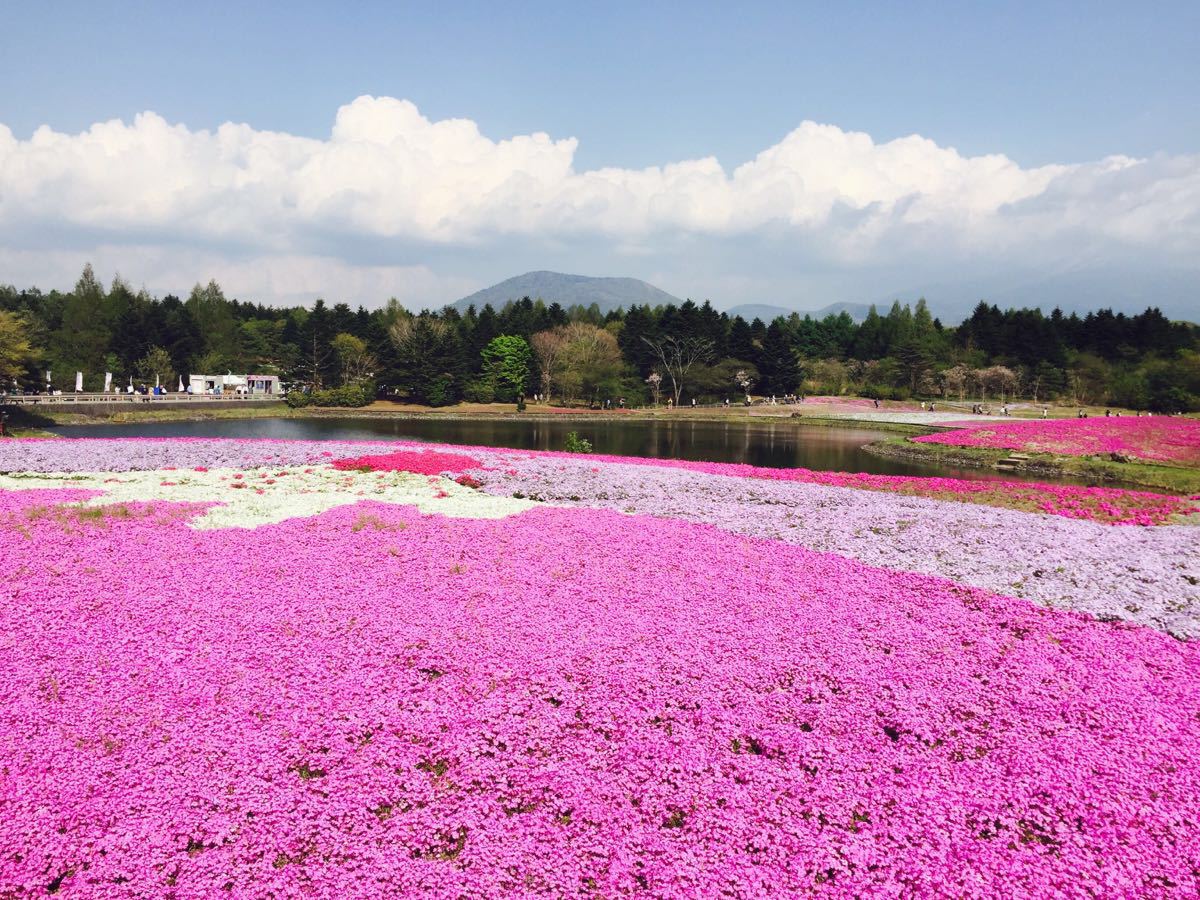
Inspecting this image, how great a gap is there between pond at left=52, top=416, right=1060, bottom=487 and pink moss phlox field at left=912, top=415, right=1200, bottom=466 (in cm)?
840

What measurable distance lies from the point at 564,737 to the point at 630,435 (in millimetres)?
48162

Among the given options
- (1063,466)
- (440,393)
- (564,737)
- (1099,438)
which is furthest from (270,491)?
(440,393)

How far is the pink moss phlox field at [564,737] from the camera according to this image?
16.9 feet

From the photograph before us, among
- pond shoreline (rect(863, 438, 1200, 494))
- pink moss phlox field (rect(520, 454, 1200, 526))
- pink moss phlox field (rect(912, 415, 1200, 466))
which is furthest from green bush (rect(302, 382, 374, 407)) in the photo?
pink moss phlox field (rect(912, 415, 1200, 466))

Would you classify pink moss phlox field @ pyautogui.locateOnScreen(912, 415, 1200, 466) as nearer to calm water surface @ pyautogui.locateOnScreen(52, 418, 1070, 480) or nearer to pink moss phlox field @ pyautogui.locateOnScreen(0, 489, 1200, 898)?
calm water surface @ pyautogui.locateOnScreen(52, 418, 1070, 480)

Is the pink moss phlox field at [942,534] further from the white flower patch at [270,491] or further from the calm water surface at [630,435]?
the calm water surface at [630,435]

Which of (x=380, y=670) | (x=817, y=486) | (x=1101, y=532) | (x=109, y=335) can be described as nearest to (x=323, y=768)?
(x=380, y=670)

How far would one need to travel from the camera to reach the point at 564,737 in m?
6.75

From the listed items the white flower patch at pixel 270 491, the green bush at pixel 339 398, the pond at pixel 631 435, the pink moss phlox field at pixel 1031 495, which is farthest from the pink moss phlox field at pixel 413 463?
the green bush at pixel 339 398

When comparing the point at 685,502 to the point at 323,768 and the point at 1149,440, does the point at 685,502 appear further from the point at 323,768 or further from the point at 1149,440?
the point at 1149,440

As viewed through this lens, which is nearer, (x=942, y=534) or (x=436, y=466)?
(x=942, y=534)

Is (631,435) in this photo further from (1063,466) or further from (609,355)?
(609,355)

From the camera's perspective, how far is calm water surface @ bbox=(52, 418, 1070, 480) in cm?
3838

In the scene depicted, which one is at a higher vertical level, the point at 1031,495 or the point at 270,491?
the point at 270,491
